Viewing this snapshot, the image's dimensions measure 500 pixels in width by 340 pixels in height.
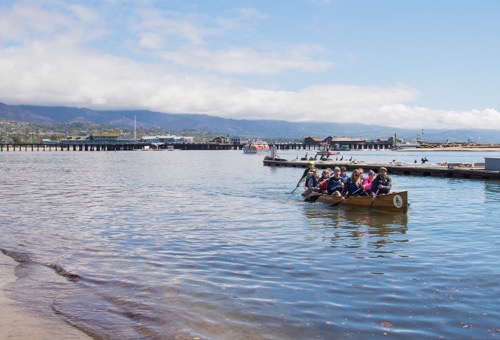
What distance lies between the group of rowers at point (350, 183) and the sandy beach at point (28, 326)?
791 inches

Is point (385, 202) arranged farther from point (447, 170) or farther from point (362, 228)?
point (447, 170)

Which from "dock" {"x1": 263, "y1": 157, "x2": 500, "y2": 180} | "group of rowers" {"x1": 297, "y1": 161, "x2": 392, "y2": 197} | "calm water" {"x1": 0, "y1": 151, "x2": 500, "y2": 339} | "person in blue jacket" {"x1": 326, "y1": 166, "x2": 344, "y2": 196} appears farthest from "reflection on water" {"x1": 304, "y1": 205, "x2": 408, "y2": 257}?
"dock" {"x1": 263, "y1": 157, "x2": 500, "y2": 180}

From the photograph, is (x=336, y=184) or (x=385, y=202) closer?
(x=385, y=202)

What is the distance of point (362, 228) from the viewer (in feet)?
75.0

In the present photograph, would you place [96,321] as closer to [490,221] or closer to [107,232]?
[107,232]

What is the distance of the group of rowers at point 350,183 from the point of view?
28.0 meters

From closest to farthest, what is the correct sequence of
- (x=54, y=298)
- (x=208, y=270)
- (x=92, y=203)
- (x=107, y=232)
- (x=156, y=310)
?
(x=156, y=310) < (x=54, y=298) < (x=208, y=270) < (x=107, y=232) < (x=92, y=203)

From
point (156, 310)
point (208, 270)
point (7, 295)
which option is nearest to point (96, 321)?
point (156, 310)

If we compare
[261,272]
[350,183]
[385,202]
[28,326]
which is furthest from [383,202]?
[28,326]

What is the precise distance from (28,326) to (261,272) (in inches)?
253

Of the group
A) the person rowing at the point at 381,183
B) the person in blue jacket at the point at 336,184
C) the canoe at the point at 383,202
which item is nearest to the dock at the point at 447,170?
the person in blue jacket at the point at 336,184

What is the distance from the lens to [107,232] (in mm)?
22250

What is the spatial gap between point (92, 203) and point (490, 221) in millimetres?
22941

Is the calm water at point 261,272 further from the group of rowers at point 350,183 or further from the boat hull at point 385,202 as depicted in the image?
the group of rowers at point 350,183
